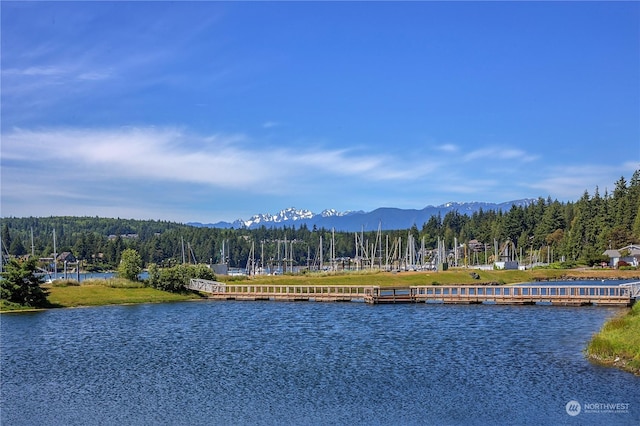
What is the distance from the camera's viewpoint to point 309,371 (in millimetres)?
38656

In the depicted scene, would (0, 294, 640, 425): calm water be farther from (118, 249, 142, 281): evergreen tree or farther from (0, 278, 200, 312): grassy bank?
(118, 249, 142, 281): evergreen tree

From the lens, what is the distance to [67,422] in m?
28.8

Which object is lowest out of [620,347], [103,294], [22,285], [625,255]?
[103,294]

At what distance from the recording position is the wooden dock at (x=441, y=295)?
244 ft

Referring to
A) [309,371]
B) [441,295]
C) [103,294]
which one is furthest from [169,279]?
[309,371]

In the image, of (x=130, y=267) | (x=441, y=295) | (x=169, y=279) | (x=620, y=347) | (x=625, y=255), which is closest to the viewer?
(x=620, y=347)

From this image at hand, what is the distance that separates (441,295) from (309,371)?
47.5 meters

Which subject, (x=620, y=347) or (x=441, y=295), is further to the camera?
(x=441, y=295)

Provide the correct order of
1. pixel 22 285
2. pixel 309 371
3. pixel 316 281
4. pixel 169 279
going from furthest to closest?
pixel 316 281 < pixel 169 279 < pixel 22 285 < pixel 309 371

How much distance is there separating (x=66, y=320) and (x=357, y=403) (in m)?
44.7

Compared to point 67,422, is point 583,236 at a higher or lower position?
higher

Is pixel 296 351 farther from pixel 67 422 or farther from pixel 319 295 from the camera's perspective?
pixel 319 295

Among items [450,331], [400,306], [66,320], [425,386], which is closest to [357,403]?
[425,386]

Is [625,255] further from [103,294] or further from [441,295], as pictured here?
[103,294]
